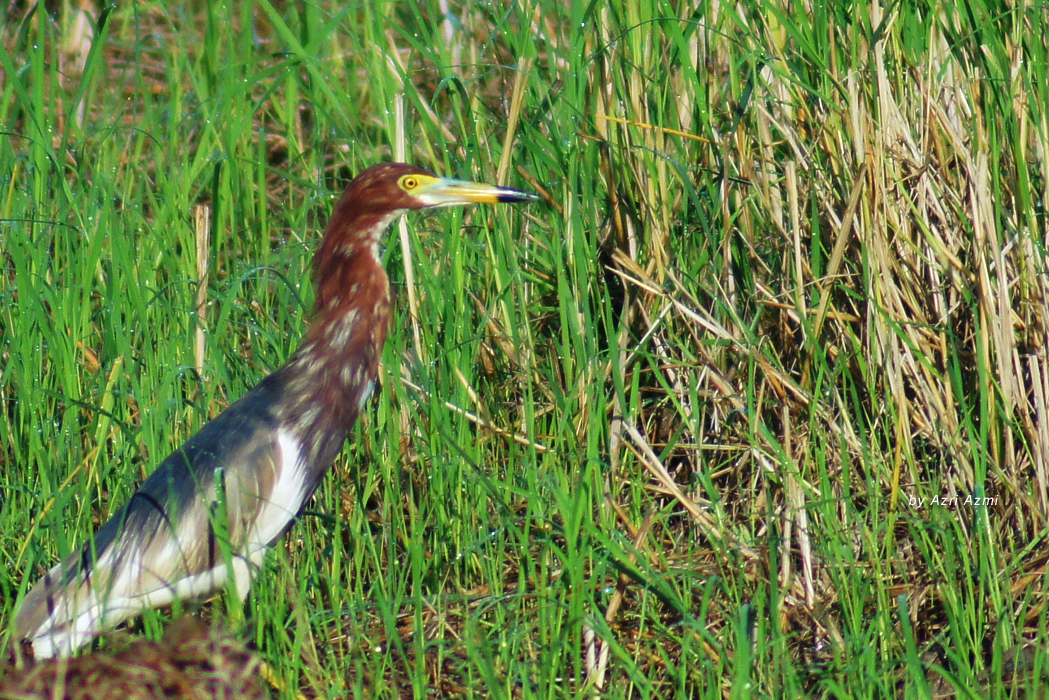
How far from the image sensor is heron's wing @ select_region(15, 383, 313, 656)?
2811 mm

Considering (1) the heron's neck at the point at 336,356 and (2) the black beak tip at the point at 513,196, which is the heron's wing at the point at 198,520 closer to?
(1) the heron's neck at the point at 336,356

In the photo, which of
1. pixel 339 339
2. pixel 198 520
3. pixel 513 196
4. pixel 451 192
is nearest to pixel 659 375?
pixel 513 196

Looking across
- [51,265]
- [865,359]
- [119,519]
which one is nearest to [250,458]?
[119,519]

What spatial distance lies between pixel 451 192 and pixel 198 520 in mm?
1034

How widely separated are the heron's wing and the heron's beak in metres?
0.70

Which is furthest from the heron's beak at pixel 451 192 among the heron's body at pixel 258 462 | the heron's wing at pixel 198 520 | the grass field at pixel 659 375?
the heron's wing at pixel 198 520

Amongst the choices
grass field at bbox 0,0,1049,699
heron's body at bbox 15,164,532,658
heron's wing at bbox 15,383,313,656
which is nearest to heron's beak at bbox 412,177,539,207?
heron's body at bbox 15,164,532,658

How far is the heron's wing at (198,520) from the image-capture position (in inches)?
111

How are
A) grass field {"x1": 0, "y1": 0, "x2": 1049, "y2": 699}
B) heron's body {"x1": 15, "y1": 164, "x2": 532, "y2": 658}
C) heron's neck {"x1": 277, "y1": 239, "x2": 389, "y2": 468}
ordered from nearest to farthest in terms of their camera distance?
grass field {"x1": 0, "y1": 0, "x2": 1049, "y2": 699}
heron's body {"x1": 15, "y1": 164, "x2": 532, "y2": 658}
heron's neck {"x1": 277, "y1": 239, "x2": 389, "y2": 468}

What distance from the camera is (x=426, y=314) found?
3.41 metres

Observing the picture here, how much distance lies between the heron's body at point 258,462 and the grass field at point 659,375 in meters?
0.10

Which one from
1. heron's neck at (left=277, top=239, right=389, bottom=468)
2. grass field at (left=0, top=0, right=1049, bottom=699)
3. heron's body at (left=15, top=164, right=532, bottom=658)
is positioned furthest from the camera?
heron's neck at (left=277, top=239, right=389, bottom=468)

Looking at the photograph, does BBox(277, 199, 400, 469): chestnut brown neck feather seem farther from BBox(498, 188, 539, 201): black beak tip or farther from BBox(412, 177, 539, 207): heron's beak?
BBox(498, 188, 539, 201): black beak tip

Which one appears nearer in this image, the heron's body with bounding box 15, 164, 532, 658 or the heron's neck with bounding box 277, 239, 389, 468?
the heron's body with bounding box 15, 164, 532, 658
